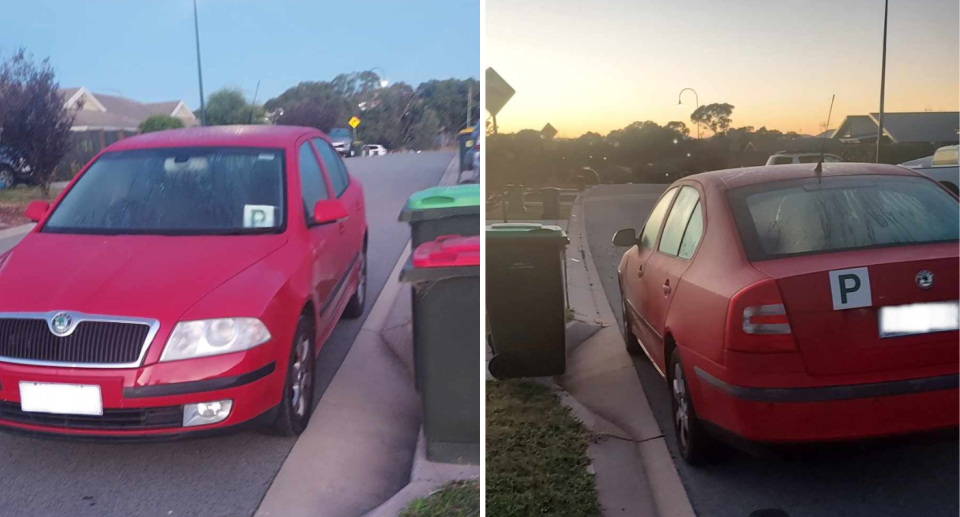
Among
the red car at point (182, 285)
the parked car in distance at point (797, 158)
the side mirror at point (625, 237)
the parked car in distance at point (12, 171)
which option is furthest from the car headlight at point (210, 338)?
the parked car in distance at point (797, 158)

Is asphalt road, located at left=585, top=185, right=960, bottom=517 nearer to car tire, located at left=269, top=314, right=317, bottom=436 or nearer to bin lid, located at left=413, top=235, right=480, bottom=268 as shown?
bin lid, located at left=413, top=235, right=480, bottom=268

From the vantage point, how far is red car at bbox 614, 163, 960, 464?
227 cm

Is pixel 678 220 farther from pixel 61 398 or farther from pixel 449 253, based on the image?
pixel 61 398

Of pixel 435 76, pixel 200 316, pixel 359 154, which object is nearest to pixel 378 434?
pixel 200 316

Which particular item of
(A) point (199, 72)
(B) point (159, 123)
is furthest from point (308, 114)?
(B) point (159, 123)

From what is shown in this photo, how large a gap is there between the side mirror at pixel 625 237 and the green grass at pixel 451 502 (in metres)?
1.05

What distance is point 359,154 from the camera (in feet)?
9.75

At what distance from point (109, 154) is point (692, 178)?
6.85 feet

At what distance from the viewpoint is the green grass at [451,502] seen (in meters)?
2.81

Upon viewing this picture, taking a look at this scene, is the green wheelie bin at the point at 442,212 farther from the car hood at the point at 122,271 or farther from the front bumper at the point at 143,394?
the front bumper at the point at 143,394

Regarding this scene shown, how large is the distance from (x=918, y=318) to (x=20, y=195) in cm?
306

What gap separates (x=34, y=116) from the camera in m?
2.85

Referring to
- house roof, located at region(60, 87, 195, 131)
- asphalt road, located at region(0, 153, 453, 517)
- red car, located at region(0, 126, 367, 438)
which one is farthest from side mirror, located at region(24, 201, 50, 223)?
asphalt road, located at region(0, 153, 453, 517)

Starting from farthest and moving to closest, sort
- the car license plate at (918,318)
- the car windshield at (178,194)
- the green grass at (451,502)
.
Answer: the green grass at (451,502) → the car windshield at (178,194) → the car license plate at (918,318)
